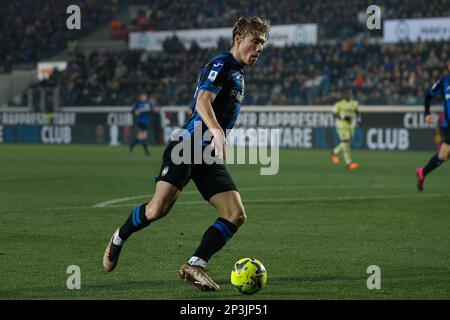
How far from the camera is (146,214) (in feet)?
24.0

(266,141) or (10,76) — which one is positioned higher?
(10,76)

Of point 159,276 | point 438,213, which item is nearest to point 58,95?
point 438,213

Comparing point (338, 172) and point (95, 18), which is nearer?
point (338, 172)

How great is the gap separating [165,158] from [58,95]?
118 ft

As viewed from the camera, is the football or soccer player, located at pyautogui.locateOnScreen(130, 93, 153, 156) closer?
the football

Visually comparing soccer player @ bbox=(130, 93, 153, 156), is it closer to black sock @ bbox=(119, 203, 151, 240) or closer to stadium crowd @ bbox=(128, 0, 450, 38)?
stadium crowd @ bbox=(128, 0, 450, 38)

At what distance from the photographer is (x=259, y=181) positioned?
19.4 metres

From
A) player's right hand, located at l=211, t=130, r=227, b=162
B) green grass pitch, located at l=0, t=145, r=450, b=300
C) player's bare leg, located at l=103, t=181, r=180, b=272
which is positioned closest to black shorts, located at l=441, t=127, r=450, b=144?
green grass pitch, located at l=0, t=145, r=450, b=300

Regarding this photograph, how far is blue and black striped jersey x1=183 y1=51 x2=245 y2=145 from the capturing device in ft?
22.9

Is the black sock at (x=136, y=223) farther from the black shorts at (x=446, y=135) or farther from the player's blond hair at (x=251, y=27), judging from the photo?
the black shorts at (x=446, y=135)

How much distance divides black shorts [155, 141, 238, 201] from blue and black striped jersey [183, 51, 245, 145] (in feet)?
0.96

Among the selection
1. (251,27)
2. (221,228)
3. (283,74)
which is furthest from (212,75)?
(283,74)

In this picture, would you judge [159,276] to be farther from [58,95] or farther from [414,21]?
[58,95]

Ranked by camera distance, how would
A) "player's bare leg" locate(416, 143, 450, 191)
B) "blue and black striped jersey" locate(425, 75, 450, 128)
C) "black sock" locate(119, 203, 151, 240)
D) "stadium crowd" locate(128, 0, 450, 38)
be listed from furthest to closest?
1. "stadium crowd" locate(128, 0, 450, 38)
2. "blue and black striped jersey" locate(425, 75, 450, 128)
3. "player's bare leg" locate(416, 143, 450, 191)
4. "black sock" locate(119, 203, 151, 240)
